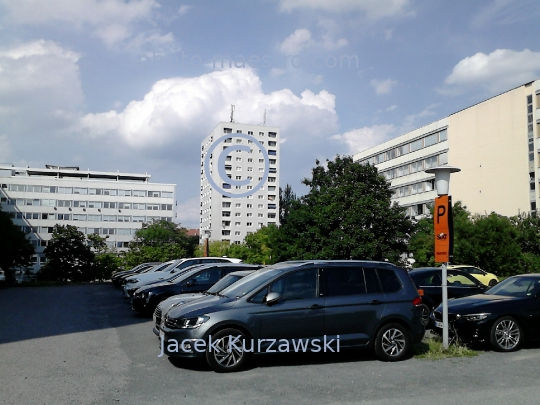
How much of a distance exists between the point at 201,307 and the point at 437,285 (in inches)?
311

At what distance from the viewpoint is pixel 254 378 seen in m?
7.74

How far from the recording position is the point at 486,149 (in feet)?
201

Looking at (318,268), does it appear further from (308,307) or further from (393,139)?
(393,139)

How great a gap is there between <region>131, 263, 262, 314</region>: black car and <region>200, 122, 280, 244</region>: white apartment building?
97383mm

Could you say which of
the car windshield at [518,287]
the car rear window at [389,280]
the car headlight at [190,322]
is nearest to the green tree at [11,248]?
the car headlight at [190,322]

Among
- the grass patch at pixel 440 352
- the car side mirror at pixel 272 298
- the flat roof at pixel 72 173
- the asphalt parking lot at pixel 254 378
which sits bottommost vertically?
the asphalt parking lot at pixel 254 378

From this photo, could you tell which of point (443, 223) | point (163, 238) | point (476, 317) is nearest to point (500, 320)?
point (476, 317)

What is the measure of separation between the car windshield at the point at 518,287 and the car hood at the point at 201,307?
5971 millimetres

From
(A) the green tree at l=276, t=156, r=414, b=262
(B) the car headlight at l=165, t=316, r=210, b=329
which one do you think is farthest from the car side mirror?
(A) the green tree at l=276, t=156, r=414, b=262

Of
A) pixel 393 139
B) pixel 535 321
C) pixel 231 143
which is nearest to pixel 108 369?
pixel 535 321

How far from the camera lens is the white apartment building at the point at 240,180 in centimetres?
11612

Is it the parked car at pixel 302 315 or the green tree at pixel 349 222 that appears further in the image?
the green tree at pixel 349 222

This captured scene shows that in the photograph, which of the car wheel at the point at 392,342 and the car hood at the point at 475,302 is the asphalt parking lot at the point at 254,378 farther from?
the car hood at the point at 475,302

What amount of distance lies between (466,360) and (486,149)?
57.3 meters
